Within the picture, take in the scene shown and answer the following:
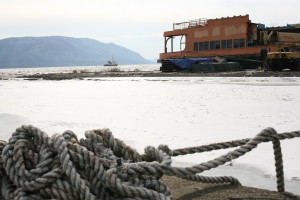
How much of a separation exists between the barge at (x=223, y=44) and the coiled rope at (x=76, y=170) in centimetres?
2247

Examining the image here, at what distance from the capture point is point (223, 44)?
29.6 meters

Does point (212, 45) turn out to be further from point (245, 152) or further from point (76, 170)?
point (76, 170)

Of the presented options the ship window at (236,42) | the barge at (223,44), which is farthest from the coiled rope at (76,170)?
the ship window at (236,42)

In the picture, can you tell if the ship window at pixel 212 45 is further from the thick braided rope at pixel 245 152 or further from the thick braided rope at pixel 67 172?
the thick braided rope at pixel 67 172

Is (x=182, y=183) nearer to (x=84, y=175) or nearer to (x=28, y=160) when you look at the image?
(x=84, y=175)

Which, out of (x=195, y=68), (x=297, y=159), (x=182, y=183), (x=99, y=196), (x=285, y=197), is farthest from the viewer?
(x=195, y=68)

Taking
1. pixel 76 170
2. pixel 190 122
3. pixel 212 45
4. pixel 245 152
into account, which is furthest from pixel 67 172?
pixel 212 45

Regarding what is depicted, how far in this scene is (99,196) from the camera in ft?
5.59

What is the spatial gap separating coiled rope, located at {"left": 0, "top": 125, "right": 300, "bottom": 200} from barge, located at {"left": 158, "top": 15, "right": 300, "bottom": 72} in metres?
22.5

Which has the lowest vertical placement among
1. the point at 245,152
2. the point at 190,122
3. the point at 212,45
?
the point at 190,122

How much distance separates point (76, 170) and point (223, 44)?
2926 cm

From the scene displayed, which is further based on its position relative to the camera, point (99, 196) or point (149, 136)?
point (149, 136)

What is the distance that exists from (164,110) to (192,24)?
26.5 meters

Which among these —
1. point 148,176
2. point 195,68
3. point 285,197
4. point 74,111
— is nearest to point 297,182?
point 285,197
